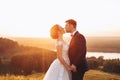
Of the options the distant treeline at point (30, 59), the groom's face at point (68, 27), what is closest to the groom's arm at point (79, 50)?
the groom's face at point (68, 27)

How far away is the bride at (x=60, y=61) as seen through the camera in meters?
9.11

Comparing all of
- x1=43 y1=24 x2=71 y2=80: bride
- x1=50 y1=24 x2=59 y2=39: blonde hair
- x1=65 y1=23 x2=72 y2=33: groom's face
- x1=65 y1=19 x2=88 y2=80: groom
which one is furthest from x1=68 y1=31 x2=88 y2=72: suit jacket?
x1=50 y1=24 x2=59 y2=39: blonde hair

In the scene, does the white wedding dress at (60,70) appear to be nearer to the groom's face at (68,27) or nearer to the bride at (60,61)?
the bride at (60,61)

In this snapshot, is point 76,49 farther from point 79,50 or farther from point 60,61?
point 60,61

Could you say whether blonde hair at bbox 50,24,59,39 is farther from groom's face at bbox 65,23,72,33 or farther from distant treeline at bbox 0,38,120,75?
distant treeline at bbox 0,38,120,75

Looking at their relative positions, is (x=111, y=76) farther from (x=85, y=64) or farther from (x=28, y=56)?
(x=85, y=64)

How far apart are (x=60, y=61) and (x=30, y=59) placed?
18815 millimetres

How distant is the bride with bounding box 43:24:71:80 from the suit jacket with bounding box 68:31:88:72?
277 mm

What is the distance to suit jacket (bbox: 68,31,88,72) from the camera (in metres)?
8.97

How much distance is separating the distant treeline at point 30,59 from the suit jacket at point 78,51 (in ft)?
43.5

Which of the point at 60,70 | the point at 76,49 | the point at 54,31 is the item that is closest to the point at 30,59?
the point at 60,70

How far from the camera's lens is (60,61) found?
9.41m

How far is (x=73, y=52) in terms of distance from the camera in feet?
29.7

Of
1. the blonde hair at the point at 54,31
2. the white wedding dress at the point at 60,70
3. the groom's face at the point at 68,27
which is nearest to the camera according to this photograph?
the groom's face at the point at 68,27
